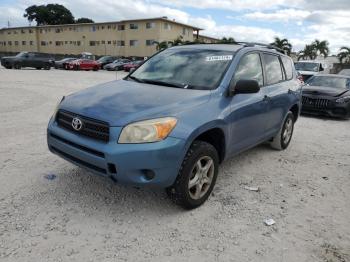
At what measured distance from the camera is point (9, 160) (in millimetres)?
4957

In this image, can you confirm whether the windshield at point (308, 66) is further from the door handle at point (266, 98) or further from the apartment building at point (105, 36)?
the apartment building at point (105, 36)

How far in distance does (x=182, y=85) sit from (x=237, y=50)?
3.45ft

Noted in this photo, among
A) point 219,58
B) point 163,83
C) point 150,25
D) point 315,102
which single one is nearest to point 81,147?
point 163,83

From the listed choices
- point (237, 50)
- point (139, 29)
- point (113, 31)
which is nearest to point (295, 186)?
point (237, 50)

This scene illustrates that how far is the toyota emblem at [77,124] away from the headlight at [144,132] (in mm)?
544

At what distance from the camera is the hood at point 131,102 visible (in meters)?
3.31

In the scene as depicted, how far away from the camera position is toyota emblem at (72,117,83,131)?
3459mm

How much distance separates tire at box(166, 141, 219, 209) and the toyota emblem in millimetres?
1126

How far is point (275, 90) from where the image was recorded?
528 centimetres

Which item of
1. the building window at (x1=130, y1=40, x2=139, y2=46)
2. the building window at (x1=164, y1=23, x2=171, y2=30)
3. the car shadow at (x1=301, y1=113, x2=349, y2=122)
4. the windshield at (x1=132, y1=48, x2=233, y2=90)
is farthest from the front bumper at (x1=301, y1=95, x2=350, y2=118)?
the building window at (x1=130, y1=40, x2=139, y2=46)

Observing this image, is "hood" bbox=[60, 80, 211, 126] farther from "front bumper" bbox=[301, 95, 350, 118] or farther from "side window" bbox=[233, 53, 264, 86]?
"front bumper" bbox=[301, 95, 350, 118]

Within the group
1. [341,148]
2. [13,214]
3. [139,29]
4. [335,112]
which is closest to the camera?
[13,214]

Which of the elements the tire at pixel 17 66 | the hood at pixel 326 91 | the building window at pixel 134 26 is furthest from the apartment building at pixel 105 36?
the hood at pixel 326 91

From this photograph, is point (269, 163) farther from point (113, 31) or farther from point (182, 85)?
point (113, 31)
